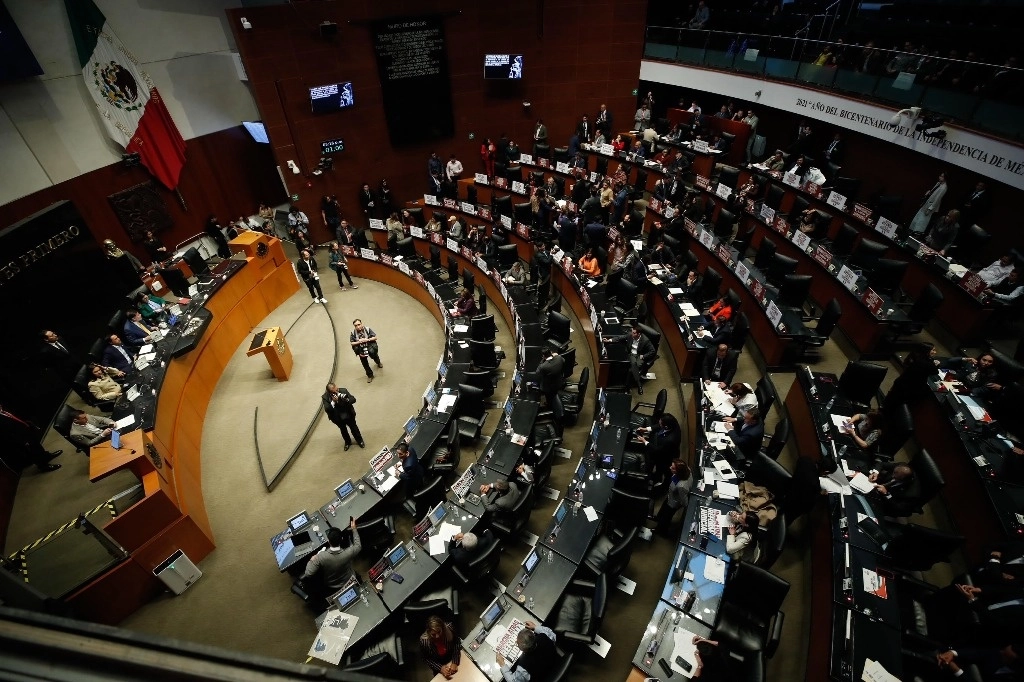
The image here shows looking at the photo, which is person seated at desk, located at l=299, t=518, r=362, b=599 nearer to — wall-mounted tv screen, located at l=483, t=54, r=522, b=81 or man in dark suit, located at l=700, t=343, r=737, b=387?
man in dark suit, located at l=700, t=343, r=737, b=387

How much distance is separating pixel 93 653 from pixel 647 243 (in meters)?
11.4

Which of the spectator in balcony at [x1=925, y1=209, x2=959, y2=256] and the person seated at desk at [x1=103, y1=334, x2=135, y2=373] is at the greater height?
the spectator in balcony at [x1=925, y1=209, x2=959, y2=256]

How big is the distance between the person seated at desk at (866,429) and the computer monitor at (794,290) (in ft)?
9.26

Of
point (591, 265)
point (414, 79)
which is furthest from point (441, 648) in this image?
point (414, 79)

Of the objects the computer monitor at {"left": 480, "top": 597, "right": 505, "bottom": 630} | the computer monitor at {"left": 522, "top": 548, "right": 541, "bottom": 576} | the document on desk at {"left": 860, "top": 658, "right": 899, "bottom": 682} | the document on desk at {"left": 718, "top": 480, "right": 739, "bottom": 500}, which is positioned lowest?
the computer monitor at {"left": 480, "top": 597, "right": 505, "bottom": 630}

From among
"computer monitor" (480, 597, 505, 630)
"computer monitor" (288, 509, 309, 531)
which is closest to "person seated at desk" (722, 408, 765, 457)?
"computer monitor" (480, 597, 505, 630)

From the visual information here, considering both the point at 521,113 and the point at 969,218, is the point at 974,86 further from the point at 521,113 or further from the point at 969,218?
the point at 521,113

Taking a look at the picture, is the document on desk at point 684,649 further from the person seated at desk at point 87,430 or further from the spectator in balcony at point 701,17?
the spectator in balcony at point 701,17

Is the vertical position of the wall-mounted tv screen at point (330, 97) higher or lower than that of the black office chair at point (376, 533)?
higher

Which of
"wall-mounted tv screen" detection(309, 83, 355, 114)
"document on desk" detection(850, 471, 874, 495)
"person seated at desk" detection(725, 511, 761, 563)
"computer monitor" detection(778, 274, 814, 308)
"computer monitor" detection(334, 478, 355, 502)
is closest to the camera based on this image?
"person seated at desk" detection(725, 511, 761, 563)

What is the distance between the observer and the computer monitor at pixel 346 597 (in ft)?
18.4

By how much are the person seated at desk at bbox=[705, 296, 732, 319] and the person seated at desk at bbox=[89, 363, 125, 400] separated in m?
11.1

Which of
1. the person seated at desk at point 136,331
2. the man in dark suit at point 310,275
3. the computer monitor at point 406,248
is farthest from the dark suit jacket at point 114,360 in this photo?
the computer monitor at point 406,248

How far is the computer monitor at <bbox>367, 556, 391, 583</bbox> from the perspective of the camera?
19.0 feet
